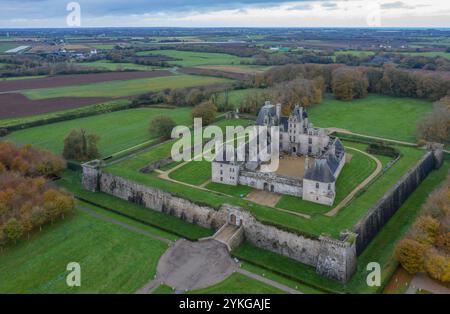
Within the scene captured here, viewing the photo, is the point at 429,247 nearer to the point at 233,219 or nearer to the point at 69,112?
the point at 233,219

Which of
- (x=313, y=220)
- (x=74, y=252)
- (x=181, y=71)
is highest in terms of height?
(x=181, y=71)

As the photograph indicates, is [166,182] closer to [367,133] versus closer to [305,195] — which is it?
[305,195]

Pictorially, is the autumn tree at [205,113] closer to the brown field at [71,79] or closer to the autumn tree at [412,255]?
the autumn tree at [412,255]

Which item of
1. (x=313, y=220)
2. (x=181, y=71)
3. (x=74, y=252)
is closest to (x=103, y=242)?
(x=74, y=252)

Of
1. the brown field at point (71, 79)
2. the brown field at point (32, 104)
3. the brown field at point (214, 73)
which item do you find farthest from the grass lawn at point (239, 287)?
the brown field at point (71, 79)

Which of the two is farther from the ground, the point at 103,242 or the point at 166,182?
the point at 166,182

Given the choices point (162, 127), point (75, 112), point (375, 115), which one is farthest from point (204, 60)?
point (162, 127)
